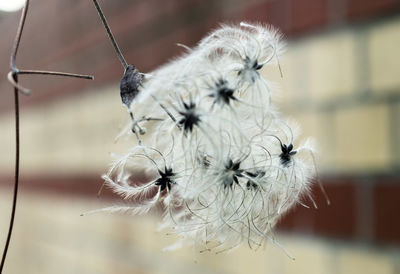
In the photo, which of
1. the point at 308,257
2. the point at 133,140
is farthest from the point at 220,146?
the point at 308,257

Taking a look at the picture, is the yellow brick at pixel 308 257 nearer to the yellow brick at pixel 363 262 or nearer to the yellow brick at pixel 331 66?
the yellow brick at pixel 363 262

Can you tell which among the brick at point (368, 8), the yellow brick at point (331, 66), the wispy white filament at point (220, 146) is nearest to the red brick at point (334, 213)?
the yellow brick at point (331, 66)

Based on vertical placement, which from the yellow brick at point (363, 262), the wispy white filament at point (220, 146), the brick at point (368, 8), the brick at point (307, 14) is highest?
the brick at point (307, 14)

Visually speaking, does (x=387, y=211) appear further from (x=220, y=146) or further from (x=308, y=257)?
(x=220, y=146)

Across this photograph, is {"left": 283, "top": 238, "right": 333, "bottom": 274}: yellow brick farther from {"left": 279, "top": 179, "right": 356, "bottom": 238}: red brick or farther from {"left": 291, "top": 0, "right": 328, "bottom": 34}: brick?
{"left": 291, "top": 0, "right": 328, "bottom": 34}: brick

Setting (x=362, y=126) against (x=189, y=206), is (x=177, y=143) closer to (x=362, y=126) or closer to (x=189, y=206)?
(x=189, y=206)

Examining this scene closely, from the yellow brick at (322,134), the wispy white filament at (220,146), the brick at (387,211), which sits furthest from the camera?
the yellow brick at (322,134)

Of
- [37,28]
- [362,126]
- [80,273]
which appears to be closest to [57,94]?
[37,28]
